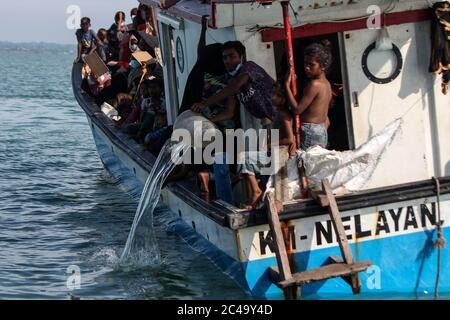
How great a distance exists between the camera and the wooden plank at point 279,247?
7.13 m

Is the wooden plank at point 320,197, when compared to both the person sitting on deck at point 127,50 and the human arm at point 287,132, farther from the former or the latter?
the person sitting on deck at point 127,50

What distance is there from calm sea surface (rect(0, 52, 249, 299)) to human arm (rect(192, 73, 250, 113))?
5.19ft

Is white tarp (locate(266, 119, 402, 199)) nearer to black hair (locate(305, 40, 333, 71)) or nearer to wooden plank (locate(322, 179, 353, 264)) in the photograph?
wooden plank (locate(322, 179, 353, 264))

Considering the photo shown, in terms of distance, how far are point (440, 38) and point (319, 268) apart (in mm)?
2219

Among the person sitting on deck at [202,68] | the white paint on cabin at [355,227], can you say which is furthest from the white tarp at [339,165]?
the person sitting on deck at [202,68]

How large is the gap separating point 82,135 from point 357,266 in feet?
50.8

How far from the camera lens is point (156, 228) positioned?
10367 millimetres

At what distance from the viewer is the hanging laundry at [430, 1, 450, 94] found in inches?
308

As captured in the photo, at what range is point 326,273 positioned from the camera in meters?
7.11

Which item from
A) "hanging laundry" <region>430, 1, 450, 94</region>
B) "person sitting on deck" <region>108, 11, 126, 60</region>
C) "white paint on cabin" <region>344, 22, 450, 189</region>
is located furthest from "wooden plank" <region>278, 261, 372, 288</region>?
"person sitting on deck" <region>108, 11, 126, 60</region>

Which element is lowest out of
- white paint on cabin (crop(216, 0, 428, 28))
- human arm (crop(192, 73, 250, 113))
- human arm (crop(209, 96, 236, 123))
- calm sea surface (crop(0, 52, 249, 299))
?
calm sea surface (crop(0, 52, 249, 299))

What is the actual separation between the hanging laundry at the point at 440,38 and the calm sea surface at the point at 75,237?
99.5 inches

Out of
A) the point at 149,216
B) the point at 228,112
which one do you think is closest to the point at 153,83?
the point at 149,216
